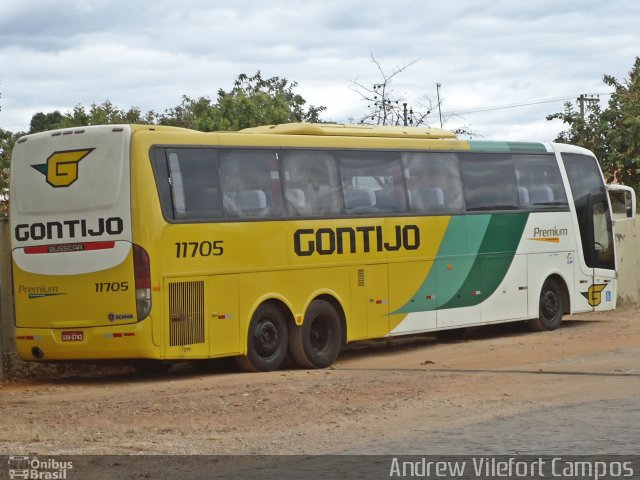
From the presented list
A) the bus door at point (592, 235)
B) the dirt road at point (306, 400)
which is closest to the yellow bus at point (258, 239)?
the dirt road at point (306, 400)

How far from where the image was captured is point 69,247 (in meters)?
16.7

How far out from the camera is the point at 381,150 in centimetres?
2000

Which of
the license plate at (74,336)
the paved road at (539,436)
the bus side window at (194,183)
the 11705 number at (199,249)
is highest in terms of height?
the bus side window at (194,183)

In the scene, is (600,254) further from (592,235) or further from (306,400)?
(306,400)

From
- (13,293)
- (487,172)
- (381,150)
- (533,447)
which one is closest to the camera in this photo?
(533,447)

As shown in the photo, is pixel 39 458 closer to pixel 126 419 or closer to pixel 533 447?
Result: pixel 126 419

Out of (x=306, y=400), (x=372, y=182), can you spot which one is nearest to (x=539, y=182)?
(x=372, y=182)

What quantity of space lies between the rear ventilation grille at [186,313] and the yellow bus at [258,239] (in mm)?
19

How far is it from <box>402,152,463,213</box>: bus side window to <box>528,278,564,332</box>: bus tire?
3.26 metres

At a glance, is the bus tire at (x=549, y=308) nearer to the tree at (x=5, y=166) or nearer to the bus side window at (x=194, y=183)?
the bus side window at (x=194, y=183)

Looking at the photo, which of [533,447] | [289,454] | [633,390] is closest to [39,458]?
[289,454]

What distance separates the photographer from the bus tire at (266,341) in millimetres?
Result: 17500

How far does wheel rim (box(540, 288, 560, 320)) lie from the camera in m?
23.8

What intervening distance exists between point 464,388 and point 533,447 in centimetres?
Answer: 428
